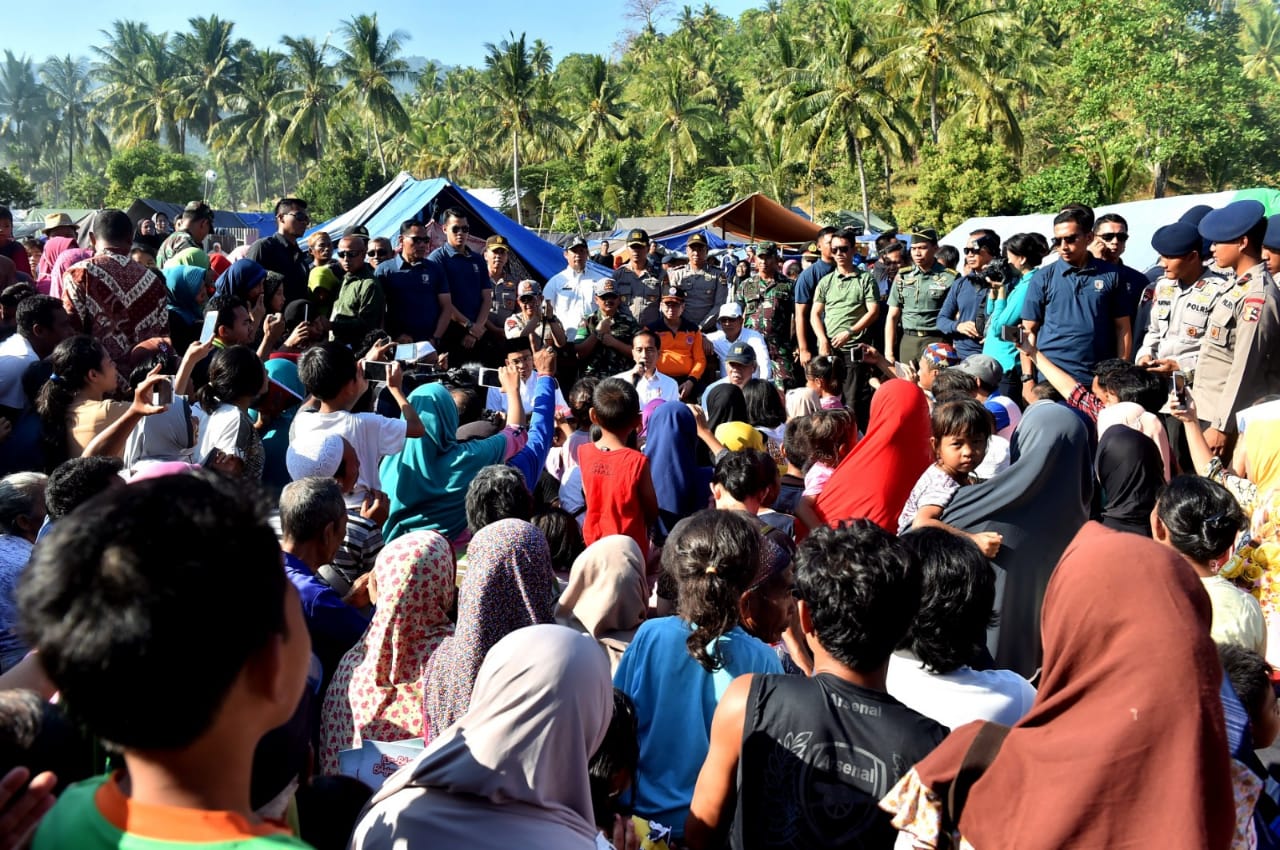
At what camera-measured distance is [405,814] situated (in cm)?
178

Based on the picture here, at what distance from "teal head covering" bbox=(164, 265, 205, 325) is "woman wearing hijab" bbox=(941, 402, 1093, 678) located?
532 cm

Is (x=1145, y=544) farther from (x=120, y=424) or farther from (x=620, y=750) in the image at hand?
(x=120, y=424)

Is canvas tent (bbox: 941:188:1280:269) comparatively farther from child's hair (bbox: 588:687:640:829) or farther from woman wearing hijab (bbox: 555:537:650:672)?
child's hair (bbox: 588:687:640:829)

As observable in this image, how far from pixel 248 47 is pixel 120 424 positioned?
7603 centimetres

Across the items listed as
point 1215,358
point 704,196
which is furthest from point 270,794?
point 704,196

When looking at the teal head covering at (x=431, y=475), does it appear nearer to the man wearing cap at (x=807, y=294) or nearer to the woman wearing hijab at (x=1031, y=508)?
the woman wearing hijab at (x=1031, y=508)

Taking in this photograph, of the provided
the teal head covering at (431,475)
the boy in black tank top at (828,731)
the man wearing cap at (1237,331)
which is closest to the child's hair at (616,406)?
the teal head covering at (431,475)

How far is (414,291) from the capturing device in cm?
746

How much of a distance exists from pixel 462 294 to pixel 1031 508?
18.5ft

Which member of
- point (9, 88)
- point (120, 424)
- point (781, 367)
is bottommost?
point (781, 367)

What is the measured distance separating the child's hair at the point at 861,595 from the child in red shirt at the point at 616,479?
2104 mm

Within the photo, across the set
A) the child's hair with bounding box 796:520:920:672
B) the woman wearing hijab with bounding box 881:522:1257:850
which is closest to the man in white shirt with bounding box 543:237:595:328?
the child's hair with bounding box 796:520:920:672

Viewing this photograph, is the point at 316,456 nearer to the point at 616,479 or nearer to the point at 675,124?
the point at 616,479

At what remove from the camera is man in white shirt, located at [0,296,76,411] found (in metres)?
4.50
